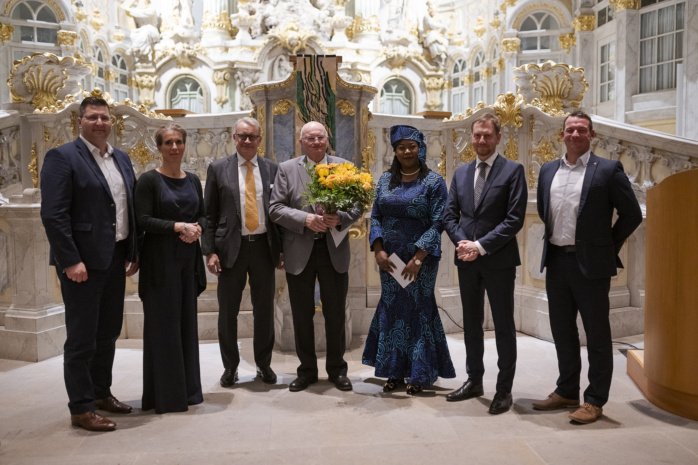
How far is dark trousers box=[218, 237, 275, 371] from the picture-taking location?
461 centimetres

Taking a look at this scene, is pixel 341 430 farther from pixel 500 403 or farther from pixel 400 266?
pixel 400 266

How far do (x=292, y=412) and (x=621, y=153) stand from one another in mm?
4392

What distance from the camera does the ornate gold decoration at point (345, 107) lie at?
5.81 metres

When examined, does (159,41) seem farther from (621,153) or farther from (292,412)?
(292,412)

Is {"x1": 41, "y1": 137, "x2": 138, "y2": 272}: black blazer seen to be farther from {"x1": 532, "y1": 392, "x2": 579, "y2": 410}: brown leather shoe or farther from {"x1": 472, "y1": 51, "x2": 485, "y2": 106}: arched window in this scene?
{"x1": 472, "y1": 51, "x2": 485, "y2": 106}: arched window

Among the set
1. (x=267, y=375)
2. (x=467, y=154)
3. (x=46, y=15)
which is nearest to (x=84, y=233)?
(x=267, y=375)

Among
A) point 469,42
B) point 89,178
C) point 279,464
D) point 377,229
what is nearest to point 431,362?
point 377,229

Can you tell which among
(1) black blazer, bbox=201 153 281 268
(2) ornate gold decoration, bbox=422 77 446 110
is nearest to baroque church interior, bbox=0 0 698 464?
(1) black blazer, bbox=201 153 281 268

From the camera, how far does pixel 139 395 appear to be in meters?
4.52

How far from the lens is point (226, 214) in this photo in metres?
4.56

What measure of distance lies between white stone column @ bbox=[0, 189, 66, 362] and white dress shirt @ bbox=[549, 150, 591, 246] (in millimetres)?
4290

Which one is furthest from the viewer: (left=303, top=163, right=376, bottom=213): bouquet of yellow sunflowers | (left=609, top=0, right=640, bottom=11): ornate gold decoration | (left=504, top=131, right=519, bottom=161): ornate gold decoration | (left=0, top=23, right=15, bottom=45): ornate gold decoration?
(left=0, top=23, right=15, bottom=45): ornate gold decoration

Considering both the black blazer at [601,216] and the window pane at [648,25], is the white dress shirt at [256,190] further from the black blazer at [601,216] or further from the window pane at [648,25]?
the window pane at [648,25]

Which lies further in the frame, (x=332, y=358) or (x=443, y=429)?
(x=332, y=358)
